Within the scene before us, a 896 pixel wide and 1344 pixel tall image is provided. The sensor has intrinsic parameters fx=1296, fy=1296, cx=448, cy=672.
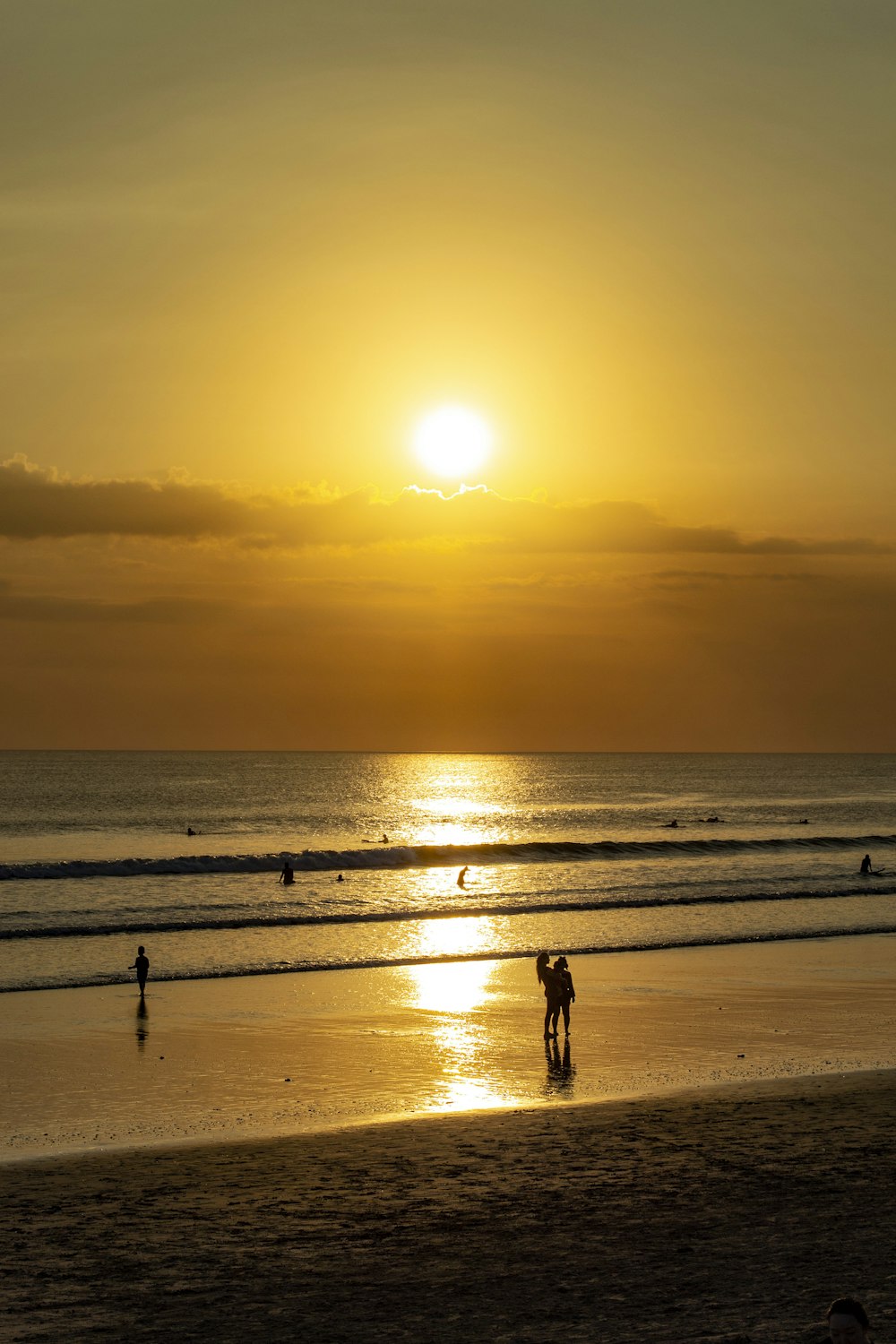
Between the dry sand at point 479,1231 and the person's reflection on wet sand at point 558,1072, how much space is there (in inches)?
52.8

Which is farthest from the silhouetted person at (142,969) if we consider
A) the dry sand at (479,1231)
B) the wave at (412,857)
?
the wave at (412,857)

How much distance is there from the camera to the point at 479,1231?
42.7 ft

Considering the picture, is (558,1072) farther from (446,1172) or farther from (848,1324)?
(848,1324)

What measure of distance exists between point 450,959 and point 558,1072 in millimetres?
15015

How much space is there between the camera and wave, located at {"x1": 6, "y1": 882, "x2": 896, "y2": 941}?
41500mm

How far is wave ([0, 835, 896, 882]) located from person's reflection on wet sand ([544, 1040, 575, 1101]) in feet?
145

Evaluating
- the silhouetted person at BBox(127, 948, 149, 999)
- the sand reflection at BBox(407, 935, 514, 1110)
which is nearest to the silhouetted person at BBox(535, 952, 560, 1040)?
the sand reflection at BBox(407, 935, 514, 1110)

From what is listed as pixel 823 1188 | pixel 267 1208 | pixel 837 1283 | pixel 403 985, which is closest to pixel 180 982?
pixel 403 985

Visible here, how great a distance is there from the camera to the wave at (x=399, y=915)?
41500mm

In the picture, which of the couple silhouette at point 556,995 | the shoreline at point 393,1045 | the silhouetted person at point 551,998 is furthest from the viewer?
the couple silhouette at point 556,995

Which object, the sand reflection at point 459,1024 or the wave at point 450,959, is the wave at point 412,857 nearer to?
the sand reflection at point 459,1024

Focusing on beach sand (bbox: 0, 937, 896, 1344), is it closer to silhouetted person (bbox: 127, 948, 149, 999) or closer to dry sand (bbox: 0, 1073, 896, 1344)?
dry sand (bbox: 0, 1073, 896, 1344)

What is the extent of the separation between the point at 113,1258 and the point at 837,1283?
6631 millimetres

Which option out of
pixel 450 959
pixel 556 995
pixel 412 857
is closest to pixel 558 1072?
pixel 556 995
